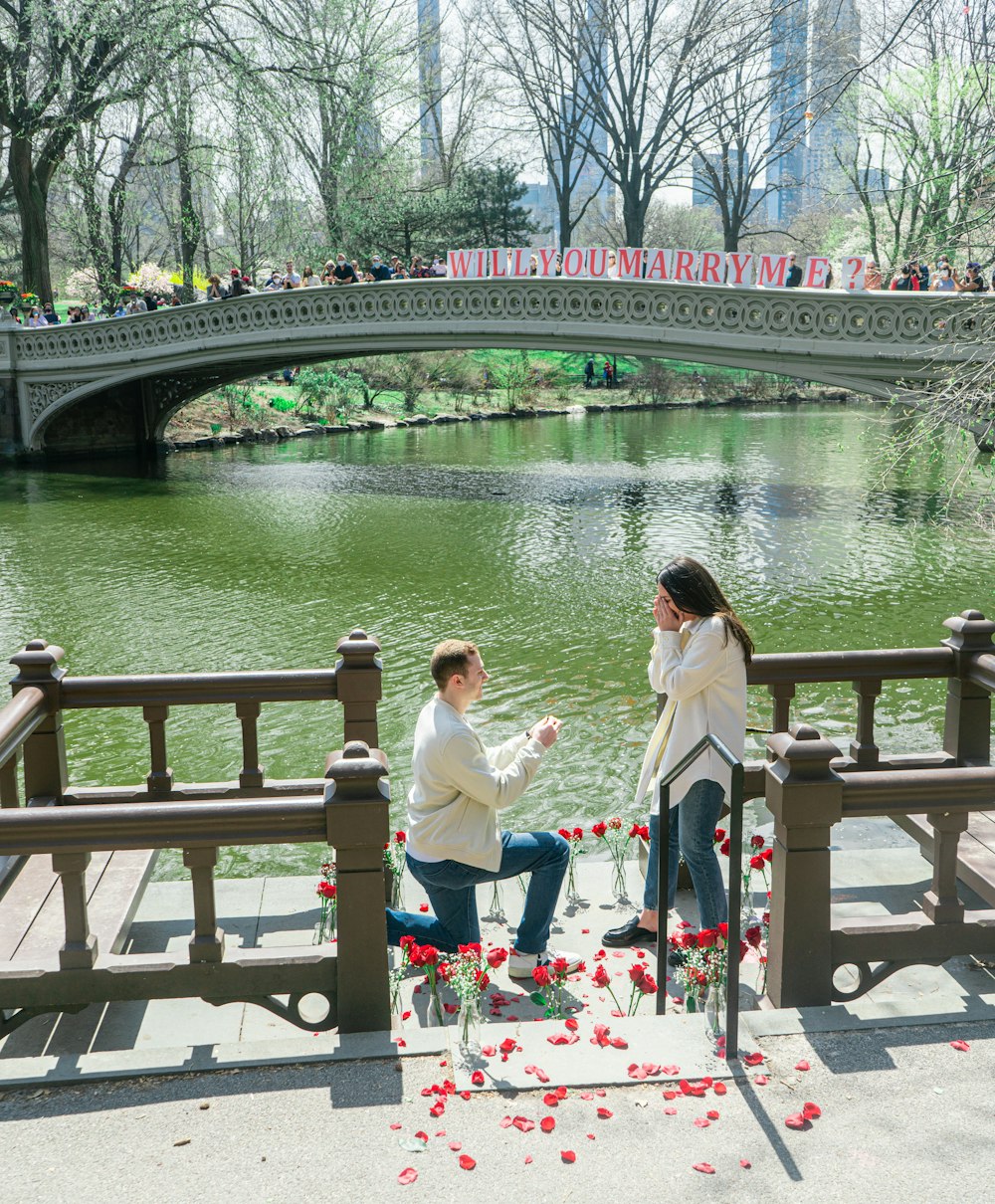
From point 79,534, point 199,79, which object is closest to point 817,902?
→ point 79,534

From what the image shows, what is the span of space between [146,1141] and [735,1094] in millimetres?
1596

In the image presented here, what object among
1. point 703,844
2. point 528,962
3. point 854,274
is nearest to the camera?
point 528,962

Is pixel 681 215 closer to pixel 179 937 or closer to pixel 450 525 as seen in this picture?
pixel 450 525

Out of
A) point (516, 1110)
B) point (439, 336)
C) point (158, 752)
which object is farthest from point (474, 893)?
point (439, 336)

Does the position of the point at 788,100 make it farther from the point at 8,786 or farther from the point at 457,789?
the point at 8,786

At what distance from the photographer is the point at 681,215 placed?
7275 centimetres

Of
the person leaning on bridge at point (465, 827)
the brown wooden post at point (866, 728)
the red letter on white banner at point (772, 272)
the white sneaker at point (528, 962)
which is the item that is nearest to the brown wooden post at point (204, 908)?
the person leaning on bridge at point (465, 827)

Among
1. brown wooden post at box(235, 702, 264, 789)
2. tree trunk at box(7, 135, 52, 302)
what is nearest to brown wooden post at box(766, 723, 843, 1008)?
brown wooden post at box(235, 702, 264, 789)

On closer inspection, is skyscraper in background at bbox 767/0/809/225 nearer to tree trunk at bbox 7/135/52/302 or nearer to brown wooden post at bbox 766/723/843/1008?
brown wooden post at bbox 766/723/843/1008

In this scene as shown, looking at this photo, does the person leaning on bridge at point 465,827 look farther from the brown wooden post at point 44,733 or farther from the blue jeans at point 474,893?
the brown wooden post at point 44,733

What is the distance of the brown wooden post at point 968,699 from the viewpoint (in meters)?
5.44

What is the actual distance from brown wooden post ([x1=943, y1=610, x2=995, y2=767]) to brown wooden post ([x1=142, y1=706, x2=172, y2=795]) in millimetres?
3500

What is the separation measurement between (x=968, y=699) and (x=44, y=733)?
13.4 feet

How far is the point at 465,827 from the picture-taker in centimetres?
437
